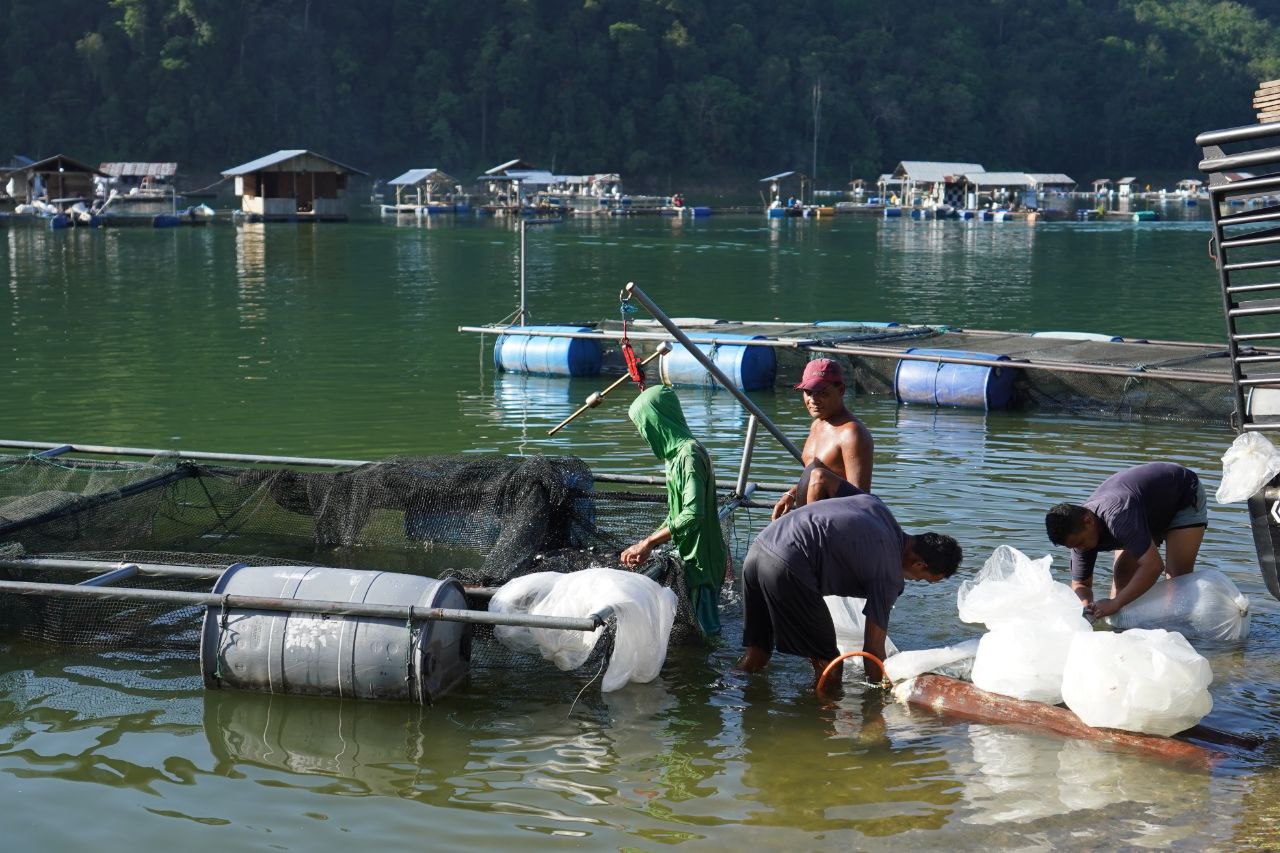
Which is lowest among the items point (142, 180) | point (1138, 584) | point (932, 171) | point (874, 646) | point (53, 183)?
point (874, 646)

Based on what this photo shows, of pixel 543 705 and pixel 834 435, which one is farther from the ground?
pixel 834 435

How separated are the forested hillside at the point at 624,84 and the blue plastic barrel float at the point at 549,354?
8542 cm

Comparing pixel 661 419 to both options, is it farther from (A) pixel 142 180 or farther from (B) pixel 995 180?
(B) pixel 995 180

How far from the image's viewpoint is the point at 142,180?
82500 mm

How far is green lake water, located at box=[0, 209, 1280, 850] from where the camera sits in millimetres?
6227

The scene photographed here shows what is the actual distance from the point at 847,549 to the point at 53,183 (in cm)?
7073

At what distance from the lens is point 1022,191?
94312mm

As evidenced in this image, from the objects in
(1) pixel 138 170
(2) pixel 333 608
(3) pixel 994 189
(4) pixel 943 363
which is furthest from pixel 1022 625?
(3) pixel 994 189

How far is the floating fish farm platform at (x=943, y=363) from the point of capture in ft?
52.6

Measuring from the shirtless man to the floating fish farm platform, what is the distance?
26.4 ft

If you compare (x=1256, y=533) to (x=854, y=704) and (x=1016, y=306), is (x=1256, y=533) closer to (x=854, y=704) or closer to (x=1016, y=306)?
(x=854, y=704)

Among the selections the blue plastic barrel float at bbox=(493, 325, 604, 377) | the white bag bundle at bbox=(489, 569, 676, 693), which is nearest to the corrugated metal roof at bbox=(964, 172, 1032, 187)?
the blue plastic barrel float at bbox=(493, 325, 604, 377)

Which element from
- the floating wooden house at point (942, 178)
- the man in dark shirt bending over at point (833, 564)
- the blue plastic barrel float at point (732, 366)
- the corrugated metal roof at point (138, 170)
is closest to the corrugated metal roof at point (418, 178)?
the corrugated metal roof at point (138, 170)

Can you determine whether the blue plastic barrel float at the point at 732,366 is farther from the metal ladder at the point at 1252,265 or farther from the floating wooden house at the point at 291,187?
the floating wooden house at the point at 291,187
